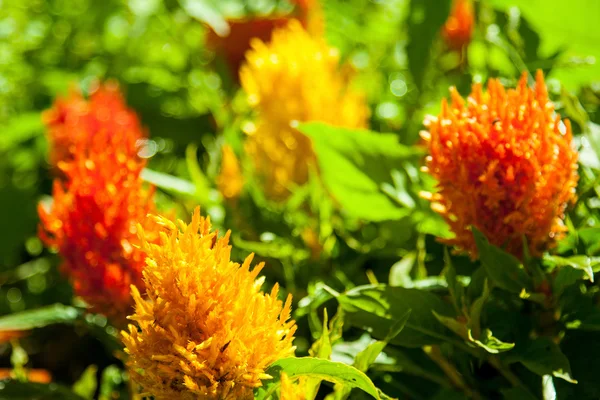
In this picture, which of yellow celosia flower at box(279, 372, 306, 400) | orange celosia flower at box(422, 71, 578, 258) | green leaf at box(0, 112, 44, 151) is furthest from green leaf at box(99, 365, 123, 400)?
green leaf at box(0, 112, 44, 151)

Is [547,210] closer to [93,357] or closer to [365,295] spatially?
[365,295]

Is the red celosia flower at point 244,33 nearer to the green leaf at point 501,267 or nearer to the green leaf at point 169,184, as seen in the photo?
the green leaf at point 169,184

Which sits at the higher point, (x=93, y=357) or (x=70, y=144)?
(x=70, y=144)

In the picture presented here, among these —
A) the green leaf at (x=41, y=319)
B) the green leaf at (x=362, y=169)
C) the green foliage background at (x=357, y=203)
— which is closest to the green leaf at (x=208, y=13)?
the green foliage background at (x=357, y=203)

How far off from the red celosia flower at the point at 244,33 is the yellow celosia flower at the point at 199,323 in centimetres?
102

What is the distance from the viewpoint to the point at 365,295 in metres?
0.83

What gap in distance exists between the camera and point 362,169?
1.12 m

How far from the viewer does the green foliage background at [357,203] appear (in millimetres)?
827

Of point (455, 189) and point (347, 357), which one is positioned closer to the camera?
point (455, 189)

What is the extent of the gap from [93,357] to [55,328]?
0.43 ft

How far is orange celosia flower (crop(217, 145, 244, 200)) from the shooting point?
1.20 meters

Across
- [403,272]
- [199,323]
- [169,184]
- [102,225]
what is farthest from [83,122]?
[199,323]

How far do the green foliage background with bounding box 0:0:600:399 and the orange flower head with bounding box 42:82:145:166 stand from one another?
0.32 feet

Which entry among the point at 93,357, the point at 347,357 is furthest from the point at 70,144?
the point at 347,357
